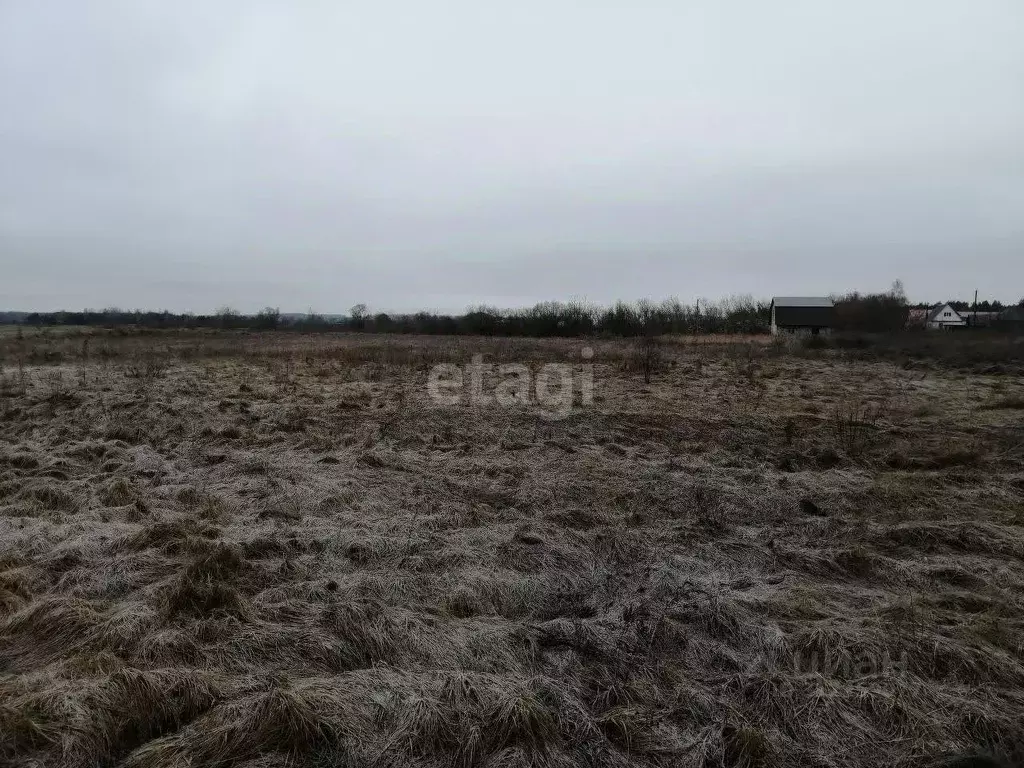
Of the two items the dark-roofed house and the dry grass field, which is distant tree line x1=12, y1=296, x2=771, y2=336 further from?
the dry grass field

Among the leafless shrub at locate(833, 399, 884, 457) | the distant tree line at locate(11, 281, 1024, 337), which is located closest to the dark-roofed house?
the distant tree line at locate(11, 281, 1024, 337)

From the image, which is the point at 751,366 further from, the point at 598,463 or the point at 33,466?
the point at 33,466

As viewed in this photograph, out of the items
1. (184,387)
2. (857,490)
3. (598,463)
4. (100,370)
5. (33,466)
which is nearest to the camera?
(857,490)

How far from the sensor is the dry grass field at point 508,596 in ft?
8.46

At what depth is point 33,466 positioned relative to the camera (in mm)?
7125

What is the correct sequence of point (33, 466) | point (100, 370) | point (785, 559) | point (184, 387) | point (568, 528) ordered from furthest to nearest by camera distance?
1. point (100, 370)
2. point (184, 387)
3. point (33, 466)
4. point (568, 528)
5. point (785, 559)

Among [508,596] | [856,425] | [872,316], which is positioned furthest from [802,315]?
[508,596]

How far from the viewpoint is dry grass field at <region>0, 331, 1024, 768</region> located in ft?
8.46

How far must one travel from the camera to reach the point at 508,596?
13.0 ft

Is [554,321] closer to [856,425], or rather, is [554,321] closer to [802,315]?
[802,315]

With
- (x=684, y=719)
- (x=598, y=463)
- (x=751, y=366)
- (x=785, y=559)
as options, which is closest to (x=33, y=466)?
(x=598, y=463)

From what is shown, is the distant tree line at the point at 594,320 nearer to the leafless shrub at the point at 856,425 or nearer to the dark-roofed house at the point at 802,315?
the dark-roofed house at the point at 802,315

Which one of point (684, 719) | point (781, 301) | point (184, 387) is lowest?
point (684, 719)

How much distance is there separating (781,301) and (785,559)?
181 feet
